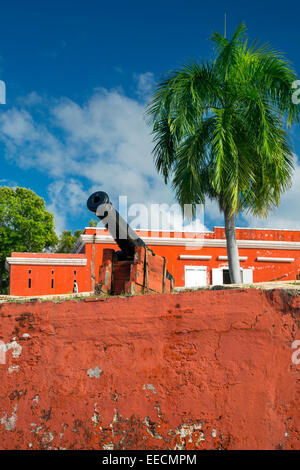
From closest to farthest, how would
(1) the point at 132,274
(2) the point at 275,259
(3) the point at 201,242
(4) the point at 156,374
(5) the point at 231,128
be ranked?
(4) the point at 156,374 < (1) the point at 132,274 < (5) the point at 231,128 < (3) the point at 201,242 < (2) the point at 275,259

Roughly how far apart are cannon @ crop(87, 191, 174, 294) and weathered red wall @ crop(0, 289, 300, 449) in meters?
1.64

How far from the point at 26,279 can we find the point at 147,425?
14.4m

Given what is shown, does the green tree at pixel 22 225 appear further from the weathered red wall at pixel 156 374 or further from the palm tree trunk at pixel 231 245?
the weathered red wall at pixel 156 374

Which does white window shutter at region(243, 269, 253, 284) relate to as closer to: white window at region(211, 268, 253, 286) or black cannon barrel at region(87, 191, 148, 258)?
white window at region(211, 268, 253, 286)

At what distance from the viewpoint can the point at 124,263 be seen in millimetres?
6078

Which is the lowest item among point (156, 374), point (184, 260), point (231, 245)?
point (156, 374)

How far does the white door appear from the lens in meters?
17.5

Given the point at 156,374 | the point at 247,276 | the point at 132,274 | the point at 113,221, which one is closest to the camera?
the point at 156,374

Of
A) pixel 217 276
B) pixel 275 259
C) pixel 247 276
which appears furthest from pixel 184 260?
pixel 275 259

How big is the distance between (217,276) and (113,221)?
12.2 meters

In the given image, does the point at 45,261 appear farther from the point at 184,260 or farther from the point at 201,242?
the point at 201,242

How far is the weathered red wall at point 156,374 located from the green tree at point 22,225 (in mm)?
25515

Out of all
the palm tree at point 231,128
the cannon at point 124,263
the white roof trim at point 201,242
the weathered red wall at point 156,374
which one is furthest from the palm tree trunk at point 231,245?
the weathered red wall at point 156,374

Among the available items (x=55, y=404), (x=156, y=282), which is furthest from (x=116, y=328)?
(x=156, y=282)
